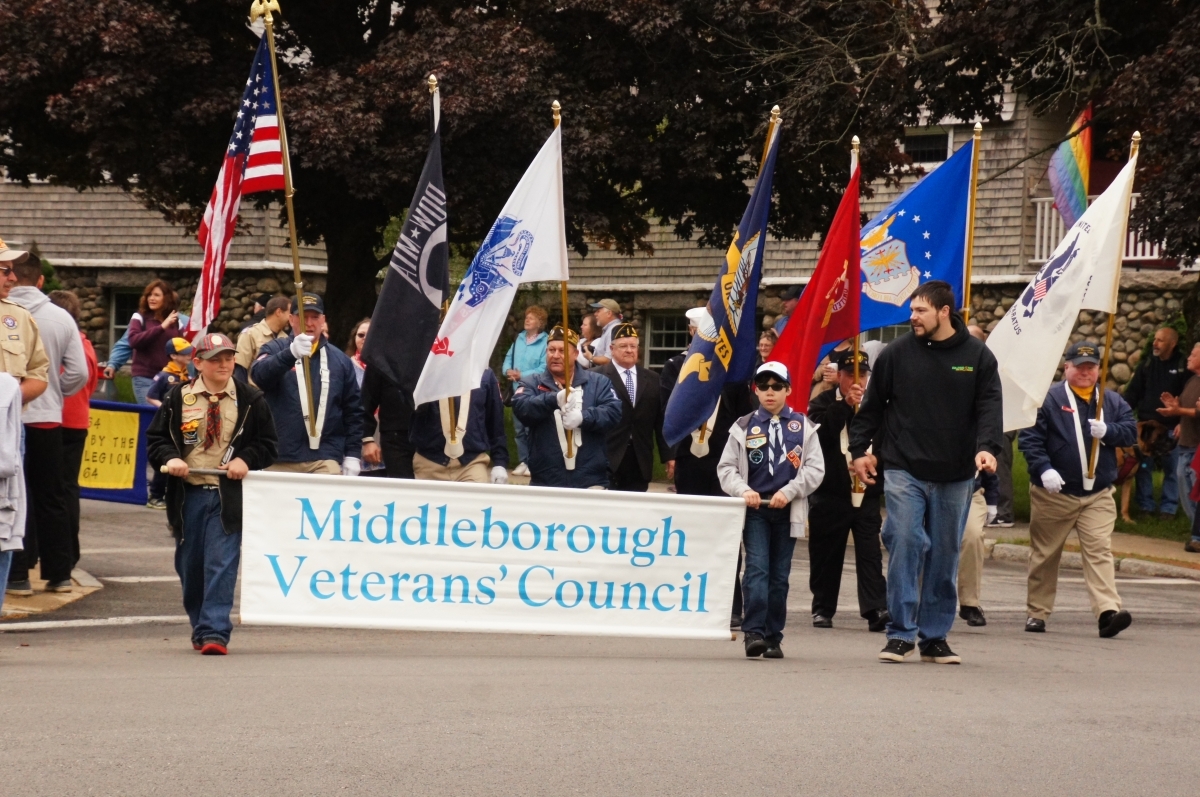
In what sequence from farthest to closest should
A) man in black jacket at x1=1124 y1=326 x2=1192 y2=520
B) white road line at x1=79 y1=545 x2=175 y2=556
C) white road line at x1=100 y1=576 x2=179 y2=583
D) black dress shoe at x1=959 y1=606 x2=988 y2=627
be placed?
1. man in black jacket at x1=1124 y1=326 x2=1192 y2=520
2. white road line at x1=79 y1=545 x2=175 y2=556
3. white road line at x1=100 y1=576 x2=179 y2=583
4. black dress shoe at x1=959 y1=606 x2=988 y2=627

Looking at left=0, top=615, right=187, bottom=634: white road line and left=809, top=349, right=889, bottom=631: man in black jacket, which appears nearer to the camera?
left=0, top=615, right=187, bottom=634: white road line

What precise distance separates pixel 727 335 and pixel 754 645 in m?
2.03

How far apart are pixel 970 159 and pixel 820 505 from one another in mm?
2512

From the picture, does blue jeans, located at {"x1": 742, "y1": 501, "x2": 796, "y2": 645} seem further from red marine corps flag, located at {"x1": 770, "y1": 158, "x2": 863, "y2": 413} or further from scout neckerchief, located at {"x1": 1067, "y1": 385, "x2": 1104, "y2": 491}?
scout neckerchief, located at {"x1": 1067, "y1": 385, "x2": 1104, "y2": 491}

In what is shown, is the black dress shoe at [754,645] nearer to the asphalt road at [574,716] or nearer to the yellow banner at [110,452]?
the asphalt road at [574,716]

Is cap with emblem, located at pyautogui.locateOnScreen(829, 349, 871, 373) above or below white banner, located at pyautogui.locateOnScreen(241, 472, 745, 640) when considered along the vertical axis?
above

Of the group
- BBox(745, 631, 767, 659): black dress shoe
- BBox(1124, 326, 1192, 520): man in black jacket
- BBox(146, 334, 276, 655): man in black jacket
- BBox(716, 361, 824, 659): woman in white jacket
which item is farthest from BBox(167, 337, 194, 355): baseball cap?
BBox(1124, 326, 1192, 520): man in black jacket

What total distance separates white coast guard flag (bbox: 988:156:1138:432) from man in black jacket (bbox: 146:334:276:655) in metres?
4.88

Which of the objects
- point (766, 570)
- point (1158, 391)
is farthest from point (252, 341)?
point (1158, 391)

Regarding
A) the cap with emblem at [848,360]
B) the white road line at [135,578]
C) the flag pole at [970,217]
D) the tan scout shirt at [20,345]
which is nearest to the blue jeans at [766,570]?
the flag pole at [970,217]

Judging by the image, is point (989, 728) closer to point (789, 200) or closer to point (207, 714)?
point (207, 714)

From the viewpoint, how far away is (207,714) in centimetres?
682

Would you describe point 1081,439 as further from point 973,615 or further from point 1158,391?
point 1158,391

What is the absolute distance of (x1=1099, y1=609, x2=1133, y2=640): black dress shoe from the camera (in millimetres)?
10453
